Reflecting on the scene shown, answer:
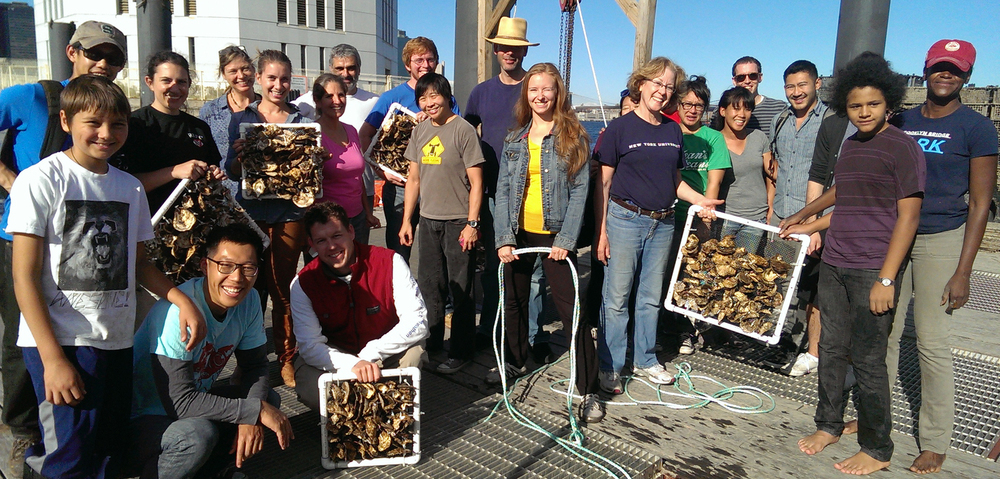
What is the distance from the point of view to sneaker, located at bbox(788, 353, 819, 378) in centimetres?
448

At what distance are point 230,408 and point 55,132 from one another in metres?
1.62

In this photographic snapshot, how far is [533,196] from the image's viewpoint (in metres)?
3.99

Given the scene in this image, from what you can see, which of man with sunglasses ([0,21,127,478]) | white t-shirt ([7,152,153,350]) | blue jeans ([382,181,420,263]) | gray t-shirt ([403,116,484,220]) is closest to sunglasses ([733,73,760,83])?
gray t-shirt ([403,116,484,220])

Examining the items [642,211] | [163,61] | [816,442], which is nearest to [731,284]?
[642,211]

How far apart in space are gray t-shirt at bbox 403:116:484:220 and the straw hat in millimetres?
887

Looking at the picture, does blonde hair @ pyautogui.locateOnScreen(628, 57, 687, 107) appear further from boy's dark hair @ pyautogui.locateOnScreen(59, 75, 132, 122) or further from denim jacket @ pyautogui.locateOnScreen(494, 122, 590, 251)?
boy's dark hair @ pyautogui.locateOnScreen(59, 75, 132, 122)

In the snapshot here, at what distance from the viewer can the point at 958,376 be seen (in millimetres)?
4477

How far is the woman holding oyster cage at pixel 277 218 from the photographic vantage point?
3.97m

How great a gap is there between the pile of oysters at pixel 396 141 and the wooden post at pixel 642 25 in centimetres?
209

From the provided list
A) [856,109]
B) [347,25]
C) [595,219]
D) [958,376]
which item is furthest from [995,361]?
[347,25]

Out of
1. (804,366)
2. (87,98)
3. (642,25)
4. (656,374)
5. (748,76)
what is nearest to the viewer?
(87,98)

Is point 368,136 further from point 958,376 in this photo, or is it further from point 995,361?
point 995,361

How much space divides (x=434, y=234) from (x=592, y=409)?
1.54 m

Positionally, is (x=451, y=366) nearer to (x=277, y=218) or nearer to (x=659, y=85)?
(x=277, y=218)
